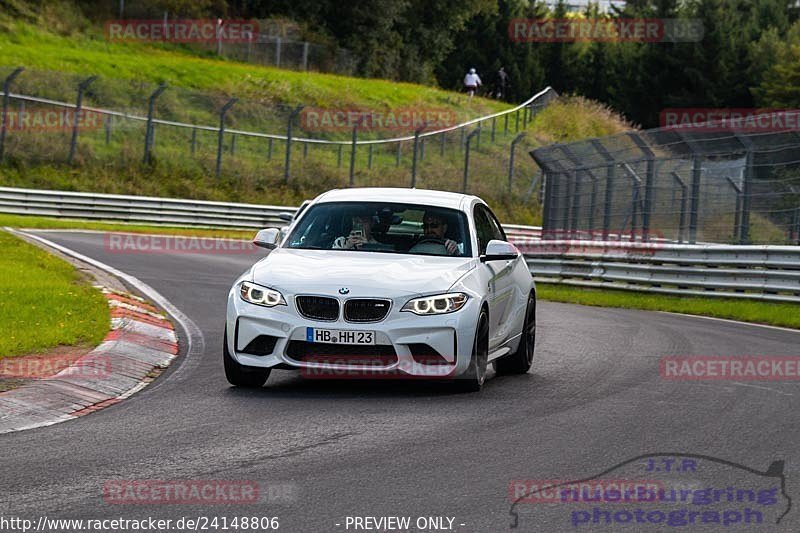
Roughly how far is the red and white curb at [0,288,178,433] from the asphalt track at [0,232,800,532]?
20 cm

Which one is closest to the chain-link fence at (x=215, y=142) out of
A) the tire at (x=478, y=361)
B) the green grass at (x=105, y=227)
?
the green grass at (x=105, y=227)

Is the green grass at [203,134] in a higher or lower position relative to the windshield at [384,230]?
higher

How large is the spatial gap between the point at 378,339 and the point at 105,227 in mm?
25020

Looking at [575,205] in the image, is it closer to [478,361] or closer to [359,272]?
[478,361]

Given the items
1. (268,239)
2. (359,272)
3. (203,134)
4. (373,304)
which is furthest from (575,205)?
(373,304)

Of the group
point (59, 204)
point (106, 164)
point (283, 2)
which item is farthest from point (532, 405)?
point (283, 2)

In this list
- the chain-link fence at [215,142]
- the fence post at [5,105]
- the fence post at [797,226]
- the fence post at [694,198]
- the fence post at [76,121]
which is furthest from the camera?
the chain-link fence at [215,142]

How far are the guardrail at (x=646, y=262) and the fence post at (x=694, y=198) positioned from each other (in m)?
0.66

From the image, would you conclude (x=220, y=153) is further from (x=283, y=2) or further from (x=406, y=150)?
(x=283, y=2)

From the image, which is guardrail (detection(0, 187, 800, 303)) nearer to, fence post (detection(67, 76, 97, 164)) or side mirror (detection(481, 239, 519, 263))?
fence post (detection(67, 76, 97, 164))

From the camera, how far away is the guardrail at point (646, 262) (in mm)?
19750

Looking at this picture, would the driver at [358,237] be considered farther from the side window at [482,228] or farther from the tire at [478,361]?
the tire at [478,361]

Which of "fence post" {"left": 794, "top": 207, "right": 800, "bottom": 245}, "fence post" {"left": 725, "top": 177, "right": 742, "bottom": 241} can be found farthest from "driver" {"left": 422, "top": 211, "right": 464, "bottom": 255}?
"fence post" {"left": 725, "top": 177, "right": 742, "bottom": 241}

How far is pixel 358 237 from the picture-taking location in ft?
35.3
